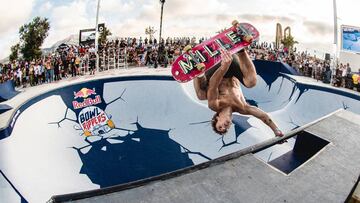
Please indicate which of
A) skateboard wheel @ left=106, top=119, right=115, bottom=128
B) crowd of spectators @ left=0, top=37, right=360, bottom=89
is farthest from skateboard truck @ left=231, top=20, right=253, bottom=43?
skateboard wheel @ left=106, top=119, right=115, bottom=128

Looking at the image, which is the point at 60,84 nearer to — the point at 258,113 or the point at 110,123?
the point at 110,123

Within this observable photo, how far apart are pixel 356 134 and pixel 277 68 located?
8.99m

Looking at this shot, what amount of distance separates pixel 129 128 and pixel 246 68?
4.86 m

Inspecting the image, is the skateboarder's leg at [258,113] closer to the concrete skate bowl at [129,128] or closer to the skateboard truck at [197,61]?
the concrete skate bowl at [129,128]

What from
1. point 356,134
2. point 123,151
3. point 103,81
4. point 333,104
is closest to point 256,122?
point 333,104

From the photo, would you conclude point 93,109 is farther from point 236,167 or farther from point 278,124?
point 236,167

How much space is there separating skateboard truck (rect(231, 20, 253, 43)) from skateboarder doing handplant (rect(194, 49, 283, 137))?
1.45ft

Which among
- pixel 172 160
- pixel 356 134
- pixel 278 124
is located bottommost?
pixel 172 160

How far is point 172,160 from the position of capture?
1098 cm

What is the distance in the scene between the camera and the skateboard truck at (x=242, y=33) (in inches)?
434

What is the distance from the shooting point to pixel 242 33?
36.3 feet

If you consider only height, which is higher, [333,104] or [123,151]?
[333,104]

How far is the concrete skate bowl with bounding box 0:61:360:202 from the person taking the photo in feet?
27.8

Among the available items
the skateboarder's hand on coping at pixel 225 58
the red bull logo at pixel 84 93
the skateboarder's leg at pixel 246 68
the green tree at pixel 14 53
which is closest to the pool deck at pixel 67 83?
the red bull logo at pixel 84 93
